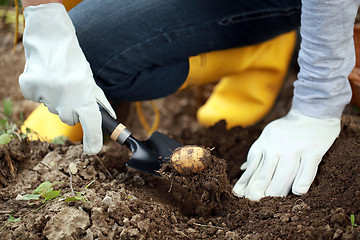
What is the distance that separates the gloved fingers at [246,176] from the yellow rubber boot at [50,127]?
0.89 meters

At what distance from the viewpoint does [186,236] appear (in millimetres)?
Result: 1077

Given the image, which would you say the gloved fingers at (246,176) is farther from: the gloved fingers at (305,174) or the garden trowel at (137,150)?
the garden trowel at (137,150)

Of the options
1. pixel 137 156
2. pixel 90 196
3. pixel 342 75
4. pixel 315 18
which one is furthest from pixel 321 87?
pixel 90 196

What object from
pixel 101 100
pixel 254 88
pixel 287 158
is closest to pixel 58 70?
pixel 101 100

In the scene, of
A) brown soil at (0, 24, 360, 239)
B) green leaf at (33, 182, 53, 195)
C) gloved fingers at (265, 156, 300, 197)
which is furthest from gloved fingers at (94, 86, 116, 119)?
gloved fingers at (265, 156, 300, 197)

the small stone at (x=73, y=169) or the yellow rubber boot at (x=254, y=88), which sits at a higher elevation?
the small stone at (x=73, y=169)

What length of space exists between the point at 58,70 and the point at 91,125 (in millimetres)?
211

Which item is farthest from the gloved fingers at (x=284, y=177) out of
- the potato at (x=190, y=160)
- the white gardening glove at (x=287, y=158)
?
the potato at (x=190, y=160)

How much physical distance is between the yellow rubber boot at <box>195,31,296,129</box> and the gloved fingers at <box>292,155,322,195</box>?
0.75 metres

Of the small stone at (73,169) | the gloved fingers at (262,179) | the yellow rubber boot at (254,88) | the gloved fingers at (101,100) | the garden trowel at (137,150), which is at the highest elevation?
the gloved fingers at (101,100)

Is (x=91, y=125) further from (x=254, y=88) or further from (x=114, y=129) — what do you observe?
(x=254, y=88)

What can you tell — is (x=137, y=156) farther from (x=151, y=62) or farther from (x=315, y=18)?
(x=315, y=18)

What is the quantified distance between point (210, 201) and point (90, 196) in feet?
1.32

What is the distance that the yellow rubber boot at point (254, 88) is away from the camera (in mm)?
1946
